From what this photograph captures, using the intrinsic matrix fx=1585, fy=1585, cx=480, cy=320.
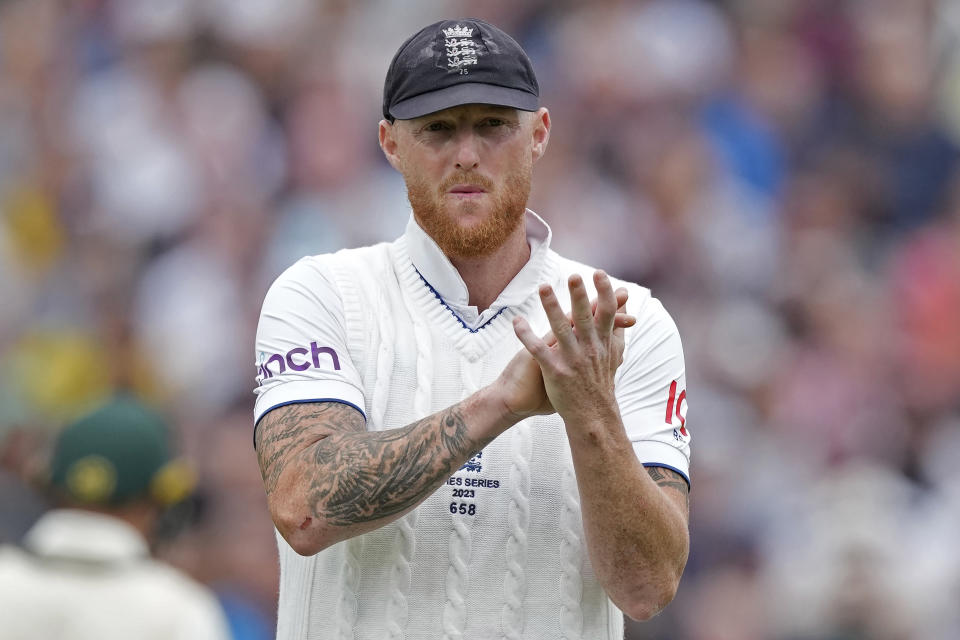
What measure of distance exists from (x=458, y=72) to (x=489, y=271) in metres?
0.52

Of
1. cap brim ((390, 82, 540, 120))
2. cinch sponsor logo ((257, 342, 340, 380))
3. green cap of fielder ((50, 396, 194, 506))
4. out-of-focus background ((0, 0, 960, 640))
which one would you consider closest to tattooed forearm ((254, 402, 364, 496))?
cinch sponsor logo ((257, 342, 340, 380))

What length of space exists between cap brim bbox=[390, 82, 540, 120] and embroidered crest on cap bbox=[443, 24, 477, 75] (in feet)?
0.17

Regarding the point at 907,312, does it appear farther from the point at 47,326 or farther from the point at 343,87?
the point at 47,326

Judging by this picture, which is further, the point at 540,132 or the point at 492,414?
the point at 540,132

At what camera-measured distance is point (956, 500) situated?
8602 mm

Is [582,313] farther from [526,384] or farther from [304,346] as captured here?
[304,346]

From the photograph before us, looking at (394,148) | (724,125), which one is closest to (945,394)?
(724,125)

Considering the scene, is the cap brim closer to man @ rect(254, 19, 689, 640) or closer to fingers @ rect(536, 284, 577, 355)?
man @ rect(254, 19, 689, 640)

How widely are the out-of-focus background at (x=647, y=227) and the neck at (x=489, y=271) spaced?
11.2 ft

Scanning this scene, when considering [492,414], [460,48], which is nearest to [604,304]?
[492,414]

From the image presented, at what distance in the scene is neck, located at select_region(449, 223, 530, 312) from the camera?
13.1 ft

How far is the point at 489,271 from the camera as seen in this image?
3.99m

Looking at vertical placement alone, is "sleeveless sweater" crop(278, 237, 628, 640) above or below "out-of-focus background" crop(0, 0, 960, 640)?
below

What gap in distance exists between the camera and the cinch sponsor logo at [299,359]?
12.1 feet
